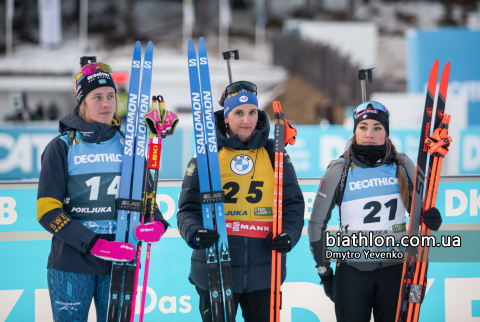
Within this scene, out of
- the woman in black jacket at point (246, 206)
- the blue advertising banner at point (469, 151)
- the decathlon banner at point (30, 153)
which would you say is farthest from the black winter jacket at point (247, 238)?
the blue advertising banner at point (469, 151)

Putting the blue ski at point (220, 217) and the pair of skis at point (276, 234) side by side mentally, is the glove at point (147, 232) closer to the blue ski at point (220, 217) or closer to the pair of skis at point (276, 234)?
the blue ski at point (220, 217)

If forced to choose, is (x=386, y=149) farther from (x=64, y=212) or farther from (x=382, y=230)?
(x=64, y=212)

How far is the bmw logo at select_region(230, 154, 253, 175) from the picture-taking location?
226 cm

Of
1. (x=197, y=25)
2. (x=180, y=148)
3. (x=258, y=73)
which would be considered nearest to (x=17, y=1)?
(x=197, y=25)

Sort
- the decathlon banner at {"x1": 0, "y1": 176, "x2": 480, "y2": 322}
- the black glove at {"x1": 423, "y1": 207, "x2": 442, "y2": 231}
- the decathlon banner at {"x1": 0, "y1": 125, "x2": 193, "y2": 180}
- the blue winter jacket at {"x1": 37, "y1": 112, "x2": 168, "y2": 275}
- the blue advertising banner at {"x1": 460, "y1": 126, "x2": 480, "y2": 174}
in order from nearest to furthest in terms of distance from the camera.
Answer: the blue winter jacket at {"x1": 37, "y1": 112, "x2": 168, "y2": 275} → the black glove at {"x1": 423, "y1": 207, "x2": 442, "y2": 231} → the decathlon banner at {"x1": 0, "y1": 176, "x2": 480, "y2": 322} → the decathlon banner at {"x1": 0, "y1": 125, "x2": 193, "y2": 180} → the blue advertising banner at {"x1": 460, "y1": 126, "x2": 480, "y2": 174}

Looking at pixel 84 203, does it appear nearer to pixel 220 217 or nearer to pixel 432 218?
pixel 220 217

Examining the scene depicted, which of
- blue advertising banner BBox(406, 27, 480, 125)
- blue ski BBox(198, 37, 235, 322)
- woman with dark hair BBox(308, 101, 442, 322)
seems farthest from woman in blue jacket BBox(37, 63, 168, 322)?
blue advertising banner BBox(406, 27, 480, 125)

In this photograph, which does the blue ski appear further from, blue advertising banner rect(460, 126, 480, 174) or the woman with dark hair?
blue advertising banner rect(460, 126, 480, 174)

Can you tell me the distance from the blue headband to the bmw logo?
24 centimetres

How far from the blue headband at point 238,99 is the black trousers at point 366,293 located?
3.10ft

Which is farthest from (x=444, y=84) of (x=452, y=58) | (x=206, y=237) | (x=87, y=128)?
(x=452, y=58)

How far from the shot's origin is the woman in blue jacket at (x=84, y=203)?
201 cm

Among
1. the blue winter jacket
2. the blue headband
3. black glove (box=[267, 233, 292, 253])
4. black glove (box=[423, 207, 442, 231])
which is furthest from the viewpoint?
black glove (box=[423, 207, 442, 231])

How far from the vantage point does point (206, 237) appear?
210 cm
